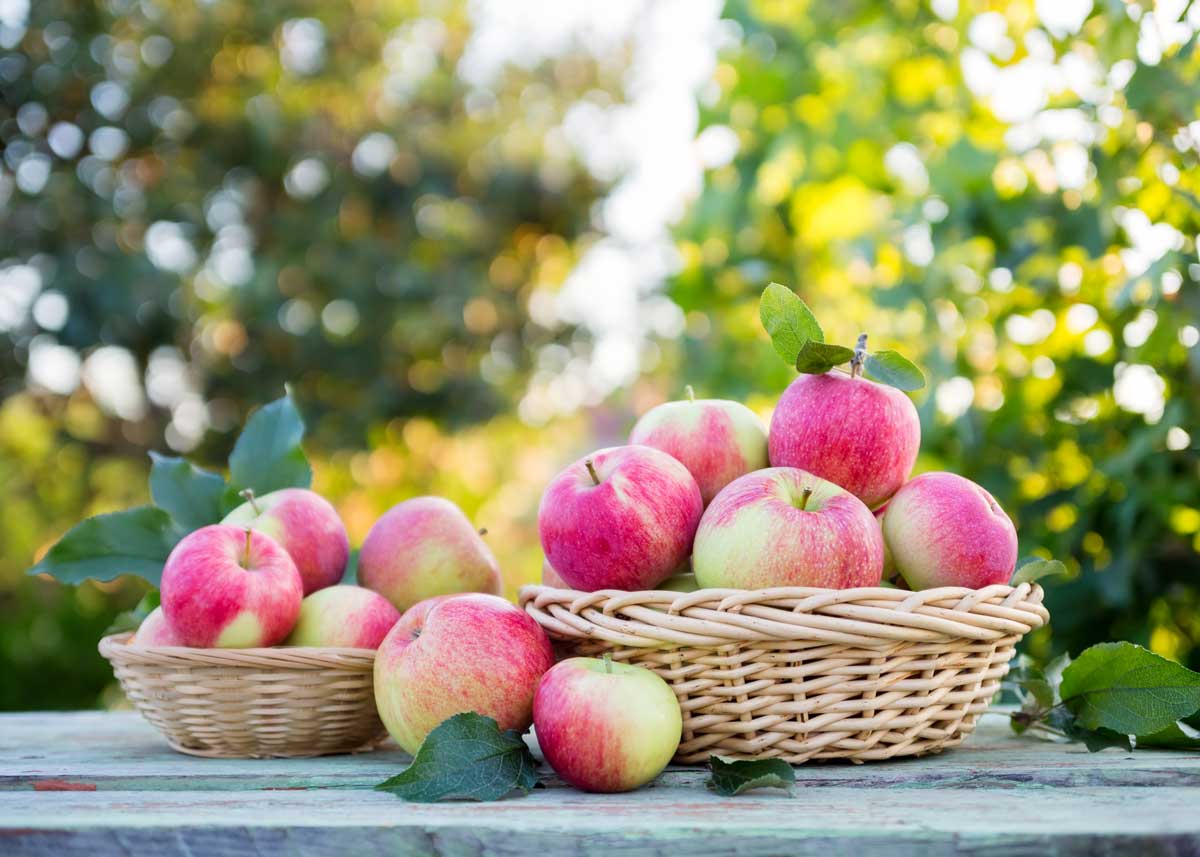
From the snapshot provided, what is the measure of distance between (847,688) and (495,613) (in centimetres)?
37

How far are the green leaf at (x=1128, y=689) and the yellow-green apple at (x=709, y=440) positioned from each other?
424 millimetres

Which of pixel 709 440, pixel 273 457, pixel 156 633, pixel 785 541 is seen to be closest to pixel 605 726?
pixel 785 541

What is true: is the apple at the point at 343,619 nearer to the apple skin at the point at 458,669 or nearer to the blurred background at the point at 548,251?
the apple skin at the point at 458,669

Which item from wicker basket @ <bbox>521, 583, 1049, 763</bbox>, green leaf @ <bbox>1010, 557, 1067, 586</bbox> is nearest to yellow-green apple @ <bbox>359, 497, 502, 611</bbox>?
wicker basket @ <bbox>521, 583, 1049, 763</bbox>

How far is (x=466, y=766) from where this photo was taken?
1014 mm

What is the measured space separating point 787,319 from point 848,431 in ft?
0.46

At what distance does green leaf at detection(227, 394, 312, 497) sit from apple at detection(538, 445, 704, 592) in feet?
1.61

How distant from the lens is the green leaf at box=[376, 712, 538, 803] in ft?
3.24

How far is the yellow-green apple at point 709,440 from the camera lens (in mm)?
1280

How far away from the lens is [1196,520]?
1855 mm

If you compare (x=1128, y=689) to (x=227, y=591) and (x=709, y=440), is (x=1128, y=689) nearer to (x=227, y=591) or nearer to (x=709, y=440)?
(x=709, y=440)

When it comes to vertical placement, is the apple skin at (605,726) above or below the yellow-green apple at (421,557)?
below

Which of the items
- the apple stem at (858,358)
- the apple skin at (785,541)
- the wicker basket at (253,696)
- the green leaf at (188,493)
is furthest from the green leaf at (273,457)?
the apple stem at (858,358)

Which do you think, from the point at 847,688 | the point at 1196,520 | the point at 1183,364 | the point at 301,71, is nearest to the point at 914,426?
the point at 847,688
